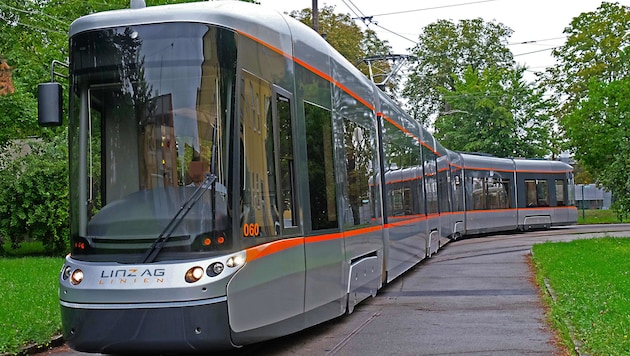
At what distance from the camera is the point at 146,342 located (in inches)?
291

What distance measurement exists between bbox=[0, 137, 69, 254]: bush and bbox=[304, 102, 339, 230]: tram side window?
14.3 meters

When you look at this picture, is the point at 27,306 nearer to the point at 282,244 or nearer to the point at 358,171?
the point at 358,171

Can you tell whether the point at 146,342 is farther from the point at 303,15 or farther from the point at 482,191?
the point at 303,15

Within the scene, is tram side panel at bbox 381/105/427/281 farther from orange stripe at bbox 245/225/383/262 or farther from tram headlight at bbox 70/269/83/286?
tram headlight at bbox 70/269/83/286

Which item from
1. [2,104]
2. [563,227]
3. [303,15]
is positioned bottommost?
[563,227]

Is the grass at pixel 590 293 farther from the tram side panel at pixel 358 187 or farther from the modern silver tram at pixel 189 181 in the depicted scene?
the modern silver tram at pixel 189 181

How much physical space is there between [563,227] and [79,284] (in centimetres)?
3749

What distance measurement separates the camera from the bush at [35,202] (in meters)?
22.8

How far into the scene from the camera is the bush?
74.7ft

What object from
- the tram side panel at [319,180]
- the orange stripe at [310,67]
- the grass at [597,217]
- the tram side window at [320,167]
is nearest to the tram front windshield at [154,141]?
the orange stripe at [310,67]

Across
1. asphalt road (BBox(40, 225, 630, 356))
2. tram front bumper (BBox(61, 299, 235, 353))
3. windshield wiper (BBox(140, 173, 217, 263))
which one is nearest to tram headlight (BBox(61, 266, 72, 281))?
tram front bumper (BBox(61, 299, 235, 353))

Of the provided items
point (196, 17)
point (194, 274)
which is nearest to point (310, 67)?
point (196, 17)

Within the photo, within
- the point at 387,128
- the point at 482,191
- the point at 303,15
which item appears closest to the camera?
the point at 387,128

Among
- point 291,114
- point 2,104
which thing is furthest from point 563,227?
point 291,114
